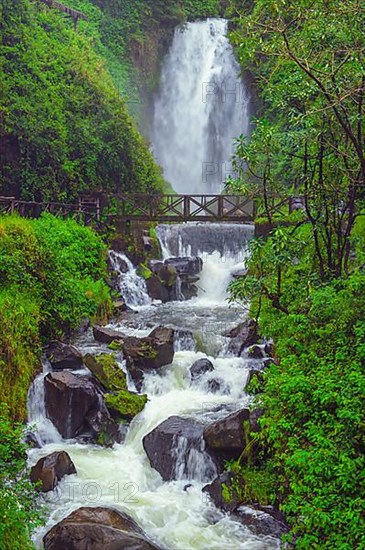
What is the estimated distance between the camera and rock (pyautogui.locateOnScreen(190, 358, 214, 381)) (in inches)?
441

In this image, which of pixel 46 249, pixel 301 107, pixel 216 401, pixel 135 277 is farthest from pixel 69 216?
pixel 301 107

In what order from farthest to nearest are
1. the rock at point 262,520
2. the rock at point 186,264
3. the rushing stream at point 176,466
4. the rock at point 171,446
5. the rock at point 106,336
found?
the rock at point 186,264 < the rock at point 106,336 < the rock at point 171,446 < the rushing stream at point 176,466 < the rock at point 262,520

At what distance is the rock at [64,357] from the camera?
10.8m

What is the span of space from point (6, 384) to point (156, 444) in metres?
2.84

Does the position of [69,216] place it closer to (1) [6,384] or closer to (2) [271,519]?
(1) [6,384]

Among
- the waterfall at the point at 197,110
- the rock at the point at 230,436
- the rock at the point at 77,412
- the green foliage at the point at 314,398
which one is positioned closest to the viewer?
the green foliage at the point at 314,398

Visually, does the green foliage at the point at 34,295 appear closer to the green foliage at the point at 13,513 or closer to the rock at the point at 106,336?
the rock at the point at 106,336

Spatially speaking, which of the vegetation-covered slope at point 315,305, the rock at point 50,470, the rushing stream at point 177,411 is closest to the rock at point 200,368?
the rushing stream at point 177,411

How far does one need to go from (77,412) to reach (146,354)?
221cm

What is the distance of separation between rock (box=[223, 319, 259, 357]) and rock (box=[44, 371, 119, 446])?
11.5ft

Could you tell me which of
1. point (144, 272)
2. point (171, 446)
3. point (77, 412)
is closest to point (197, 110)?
point (144, 272)

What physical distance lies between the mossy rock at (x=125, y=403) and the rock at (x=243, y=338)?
267 cm

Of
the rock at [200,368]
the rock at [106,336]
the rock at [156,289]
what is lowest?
the rock at [200,368]

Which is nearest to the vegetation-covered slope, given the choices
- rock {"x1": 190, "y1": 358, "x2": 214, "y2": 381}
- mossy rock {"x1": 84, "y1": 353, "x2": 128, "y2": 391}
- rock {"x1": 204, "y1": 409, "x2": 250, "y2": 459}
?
rock {"x1": 204, "y1": 409, "x2": 250, "y2": 459}
